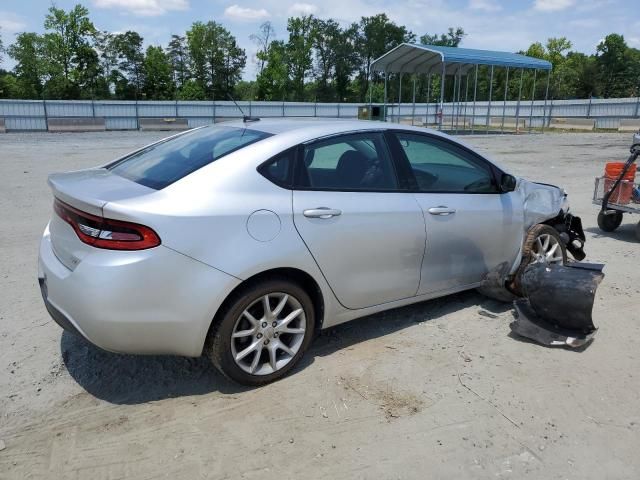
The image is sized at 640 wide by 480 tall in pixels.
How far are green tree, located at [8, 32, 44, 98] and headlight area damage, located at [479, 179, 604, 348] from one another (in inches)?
2617

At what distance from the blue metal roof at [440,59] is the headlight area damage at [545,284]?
21987 mm

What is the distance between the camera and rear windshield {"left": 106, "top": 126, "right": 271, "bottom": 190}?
3.25 meters

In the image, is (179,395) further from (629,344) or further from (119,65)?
(119,65)

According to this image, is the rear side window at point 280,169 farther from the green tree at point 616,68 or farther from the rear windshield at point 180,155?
the green tree at point 616,68

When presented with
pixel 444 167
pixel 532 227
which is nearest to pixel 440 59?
pixel 532 227

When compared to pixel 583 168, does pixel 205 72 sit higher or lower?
higher

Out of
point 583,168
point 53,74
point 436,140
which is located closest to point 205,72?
point 53,74

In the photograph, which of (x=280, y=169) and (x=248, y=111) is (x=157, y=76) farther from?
(x=280, y=169)

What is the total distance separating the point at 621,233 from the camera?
7.45 m

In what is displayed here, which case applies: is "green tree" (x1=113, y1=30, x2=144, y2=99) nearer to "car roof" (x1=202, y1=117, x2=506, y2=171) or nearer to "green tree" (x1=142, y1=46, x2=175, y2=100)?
"green tree" (x1=142, y1=46, x2=175, y2=100)

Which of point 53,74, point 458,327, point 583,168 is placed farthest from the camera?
point 53,74

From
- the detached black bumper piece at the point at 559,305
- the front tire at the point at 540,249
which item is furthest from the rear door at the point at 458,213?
the detached black bumper piece at the point at 559,305

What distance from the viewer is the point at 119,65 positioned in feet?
216

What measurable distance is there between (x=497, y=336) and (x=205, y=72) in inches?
2779
